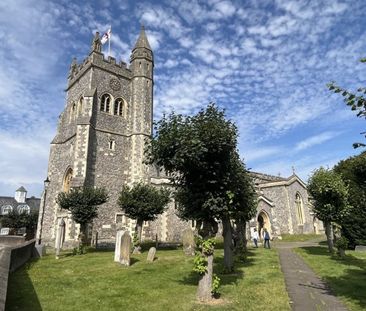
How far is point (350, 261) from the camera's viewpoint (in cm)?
1747

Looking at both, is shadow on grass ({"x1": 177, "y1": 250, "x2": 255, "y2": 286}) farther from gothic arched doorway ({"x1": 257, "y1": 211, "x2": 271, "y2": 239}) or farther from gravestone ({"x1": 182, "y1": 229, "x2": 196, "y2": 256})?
gothic arched doorway ({"x1": 257, "y1": 211, "x2": 271, "y2": 239})

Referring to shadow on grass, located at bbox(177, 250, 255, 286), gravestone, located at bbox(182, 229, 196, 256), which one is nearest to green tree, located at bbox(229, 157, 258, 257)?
shadow on grass, located at bbox(177, 250, 255, 286)

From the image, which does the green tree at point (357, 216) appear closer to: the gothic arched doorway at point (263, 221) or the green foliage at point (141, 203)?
the gothic arched doorway at point (263, 221)

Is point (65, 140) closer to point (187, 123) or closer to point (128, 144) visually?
point (128, 144)

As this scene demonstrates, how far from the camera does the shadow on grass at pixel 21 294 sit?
340 inches

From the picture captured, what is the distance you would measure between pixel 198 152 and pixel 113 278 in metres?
6.75

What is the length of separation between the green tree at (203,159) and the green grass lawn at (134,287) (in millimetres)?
1664

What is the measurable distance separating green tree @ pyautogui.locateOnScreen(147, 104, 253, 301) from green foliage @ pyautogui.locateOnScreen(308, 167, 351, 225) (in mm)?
12541

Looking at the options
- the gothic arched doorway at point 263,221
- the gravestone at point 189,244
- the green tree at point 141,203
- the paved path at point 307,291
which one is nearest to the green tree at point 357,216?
→ the gothic arched doorway at point 263,221

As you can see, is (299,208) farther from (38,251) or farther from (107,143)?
(38,251)

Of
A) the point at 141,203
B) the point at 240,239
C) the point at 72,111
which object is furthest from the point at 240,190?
the point at 72,111

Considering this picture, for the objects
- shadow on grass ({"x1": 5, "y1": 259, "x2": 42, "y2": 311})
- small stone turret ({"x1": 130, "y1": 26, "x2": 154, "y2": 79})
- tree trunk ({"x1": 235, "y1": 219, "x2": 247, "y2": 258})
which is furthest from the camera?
small stone turret ({"x1": 130, "y1": 26, "x2": 154, "y2": 79})

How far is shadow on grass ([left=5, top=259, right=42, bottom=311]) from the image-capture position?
28.4 feet

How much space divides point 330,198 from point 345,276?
921cm
